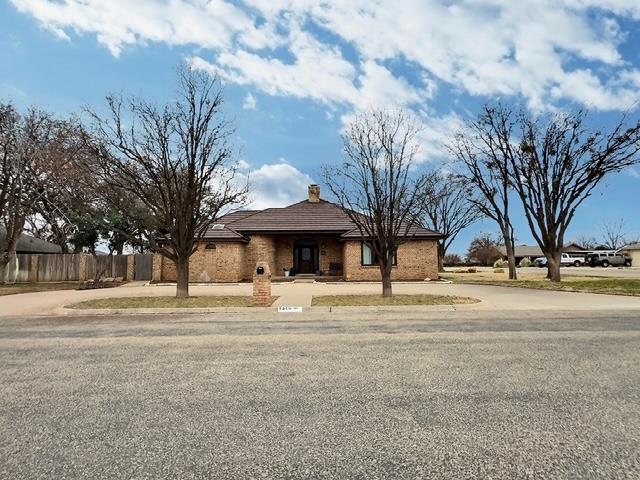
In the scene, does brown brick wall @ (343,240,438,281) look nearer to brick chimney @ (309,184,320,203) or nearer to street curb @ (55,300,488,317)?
brick chimney @ (309,184,320,203)

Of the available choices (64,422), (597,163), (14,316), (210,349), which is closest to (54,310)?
(14,316)

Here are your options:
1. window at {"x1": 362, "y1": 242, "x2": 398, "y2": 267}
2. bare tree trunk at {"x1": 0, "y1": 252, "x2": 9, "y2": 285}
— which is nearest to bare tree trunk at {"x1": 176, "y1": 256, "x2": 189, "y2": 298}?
window at {"x1": 362, "y1": 242, "x2": 398, "y2": 267}

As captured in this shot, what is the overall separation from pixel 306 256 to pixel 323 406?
26829 mm

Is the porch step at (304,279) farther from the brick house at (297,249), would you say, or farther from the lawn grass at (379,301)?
the lawn grass at (379,301)

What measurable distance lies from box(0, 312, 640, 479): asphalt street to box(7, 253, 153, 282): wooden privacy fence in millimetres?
22503

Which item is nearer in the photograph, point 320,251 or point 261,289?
point 261,289

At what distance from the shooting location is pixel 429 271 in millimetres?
27562

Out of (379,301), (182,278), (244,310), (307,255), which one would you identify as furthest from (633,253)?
(244,310)

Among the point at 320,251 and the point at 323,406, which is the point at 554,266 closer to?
the point at 320,251

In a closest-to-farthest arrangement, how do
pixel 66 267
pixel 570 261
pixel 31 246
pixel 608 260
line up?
1. pixel 66 267
2. pixel 31 246
3. pixel 608 260
4. pixel 570 261

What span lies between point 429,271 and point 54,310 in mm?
20028

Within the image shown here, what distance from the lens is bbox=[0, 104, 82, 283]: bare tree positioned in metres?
24.2

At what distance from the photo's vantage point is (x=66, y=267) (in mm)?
29156

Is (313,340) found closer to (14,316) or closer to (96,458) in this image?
(96,458)
